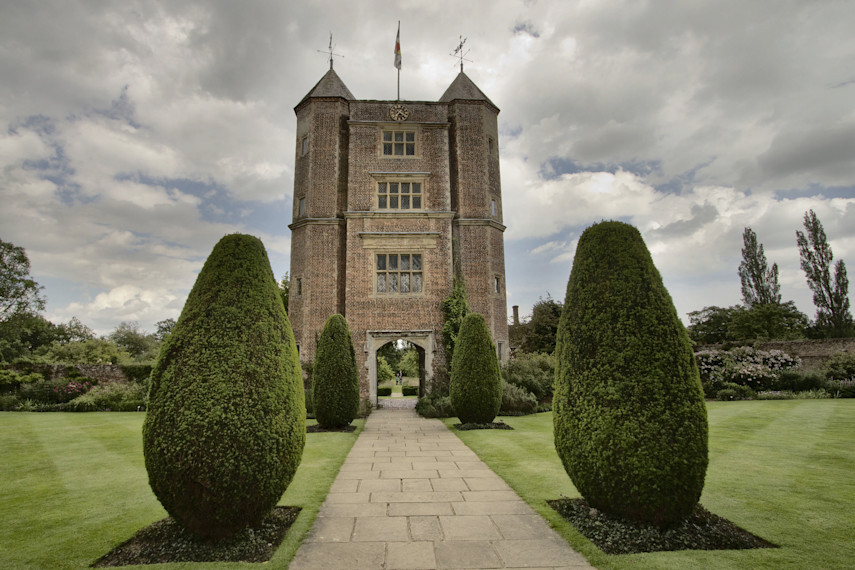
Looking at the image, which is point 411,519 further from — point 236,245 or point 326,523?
point 236,245

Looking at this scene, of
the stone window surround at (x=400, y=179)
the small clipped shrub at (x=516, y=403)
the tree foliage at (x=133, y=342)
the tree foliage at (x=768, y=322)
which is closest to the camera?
the small clipped shrub at (x=516, y=403)

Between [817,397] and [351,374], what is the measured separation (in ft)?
62.7

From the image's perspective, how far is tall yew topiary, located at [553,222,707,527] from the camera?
4.05 metres

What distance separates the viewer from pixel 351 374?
40.9 ft

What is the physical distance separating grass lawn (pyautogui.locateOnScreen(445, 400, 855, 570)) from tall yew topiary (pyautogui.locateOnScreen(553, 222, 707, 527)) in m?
0.53

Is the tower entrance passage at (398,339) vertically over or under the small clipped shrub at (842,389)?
over

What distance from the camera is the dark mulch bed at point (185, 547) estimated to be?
148 inches

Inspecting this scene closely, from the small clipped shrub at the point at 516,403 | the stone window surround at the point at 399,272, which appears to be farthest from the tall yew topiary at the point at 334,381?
the stone window surround at the point at 399,272

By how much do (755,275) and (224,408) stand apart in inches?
2035

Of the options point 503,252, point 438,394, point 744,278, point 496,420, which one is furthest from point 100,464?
point 744,278

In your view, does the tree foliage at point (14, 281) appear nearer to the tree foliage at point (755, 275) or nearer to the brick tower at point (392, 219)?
the brick tower at point (392, 219)

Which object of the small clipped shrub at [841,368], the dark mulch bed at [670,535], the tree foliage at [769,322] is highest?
the tree foliage at [769,322]

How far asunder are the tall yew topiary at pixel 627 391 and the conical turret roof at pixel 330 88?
1908 centimetres

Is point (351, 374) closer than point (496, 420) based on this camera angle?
Yes
